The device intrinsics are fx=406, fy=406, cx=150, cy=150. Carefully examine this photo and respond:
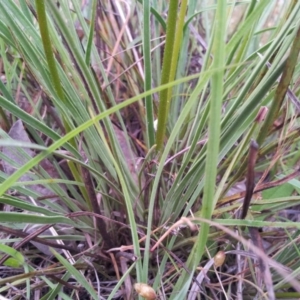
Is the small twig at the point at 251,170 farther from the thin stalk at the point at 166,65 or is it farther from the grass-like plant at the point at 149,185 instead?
the thin stalk at the point at 166,65

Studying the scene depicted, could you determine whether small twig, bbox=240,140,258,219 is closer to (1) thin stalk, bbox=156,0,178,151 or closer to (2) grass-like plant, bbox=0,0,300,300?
(2) grass-like plant, bbox=0,0,300,300

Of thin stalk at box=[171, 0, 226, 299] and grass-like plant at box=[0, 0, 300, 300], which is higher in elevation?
thin stalk at box=[171, 0, 226, 299]

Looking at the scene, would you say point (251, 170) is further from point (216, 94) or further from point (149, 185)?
point (149, 185)

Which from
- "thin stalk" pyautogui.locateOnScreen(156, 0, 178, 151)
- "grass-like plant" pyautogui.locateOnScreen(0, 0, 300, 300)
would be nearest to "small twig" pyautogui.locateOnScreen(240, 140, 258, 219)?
"grass-like plant" pyautogui.locateOnScreen(0, 0, 300, 300)

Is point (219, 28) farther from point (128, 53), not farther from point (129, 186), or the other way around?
point (128, 53)

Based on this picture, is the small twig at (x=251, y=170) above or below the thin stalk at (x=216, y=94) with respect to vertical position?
below

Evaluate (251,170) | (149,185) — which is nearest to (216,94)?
(251,170)

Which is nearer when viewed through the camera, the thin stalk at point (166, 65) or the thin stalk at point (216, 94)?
the thin stalk at point (216, 94)

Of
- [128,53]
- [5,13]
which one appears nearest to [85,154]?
[5,13]

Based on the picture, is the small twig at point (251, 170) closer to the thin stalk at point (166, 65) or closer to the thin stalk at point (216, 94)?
the thin stalk at point (216, 94)

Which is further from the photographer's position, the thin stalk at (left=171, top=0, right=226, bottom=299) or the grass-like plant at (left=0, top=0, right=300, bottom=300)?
the grass-like plant at (left=0, top=0, right=300, bottom=300)

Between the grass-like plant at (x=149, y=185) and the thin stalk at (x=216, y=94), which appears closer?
the thin stalk at (x=216, y=94)

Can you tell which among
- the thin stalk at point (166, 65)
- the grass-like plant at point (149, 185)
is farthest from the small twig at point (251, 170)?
the thin stalk at point (166, 65)
